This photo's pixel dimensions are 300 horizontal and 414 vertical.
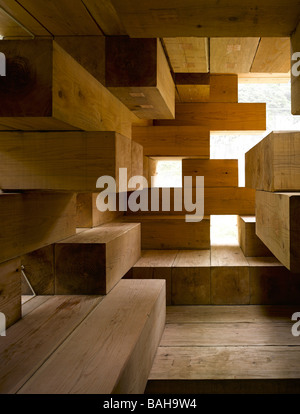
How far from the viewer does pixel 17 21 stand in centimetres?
181

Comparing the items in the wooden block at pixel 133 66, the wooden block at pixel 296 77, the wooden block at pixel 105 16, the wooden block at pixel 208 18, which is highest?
the wooden block at pixel 105 16

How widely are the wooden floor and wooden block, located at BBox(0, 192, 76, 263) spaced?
75cm

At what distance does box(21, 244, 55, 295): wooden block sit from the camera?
1805 mm

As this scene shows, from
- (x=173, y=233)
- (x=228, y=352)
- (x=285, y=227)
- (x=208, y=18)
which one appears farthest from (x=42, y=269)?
(x=173, y=233)

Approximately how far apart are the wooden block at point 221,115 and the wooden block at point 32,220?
201 cm

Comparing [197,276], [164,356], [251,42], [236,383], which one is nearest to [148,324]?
[164,356]

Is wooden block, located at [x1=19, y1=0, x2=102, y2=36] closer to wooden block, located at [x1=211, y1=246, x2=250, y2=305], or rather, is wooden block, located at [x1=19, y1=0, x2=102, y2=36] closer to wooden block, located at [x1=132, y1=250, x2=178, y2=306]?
wooden block, located at [x1=132, y1=250, x2=178, y2=306]

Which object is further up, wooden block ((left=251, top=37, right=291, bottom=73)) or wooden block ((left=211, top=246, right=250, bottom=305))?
wooden block ((left=251, top=37, right=291, bottom=73))

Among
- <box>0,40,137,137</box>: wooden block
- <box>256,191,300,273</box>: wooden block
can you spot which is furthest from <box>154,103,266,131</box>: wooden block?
<box>0,40,137,137</box>: wooden block

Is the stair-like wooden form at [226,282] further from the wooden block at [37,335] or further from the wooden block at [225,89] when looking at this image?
the wooden block at [225,89]

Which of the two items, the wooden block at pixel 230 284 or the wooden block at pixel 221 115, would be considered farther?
the wooden block at pixel 221 115

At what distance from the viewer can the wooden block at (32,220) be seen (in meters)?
1.23

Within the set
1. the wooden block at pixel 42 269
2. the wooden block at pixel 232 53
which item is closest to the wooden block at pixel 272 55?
the wooden block at pixel 232 53

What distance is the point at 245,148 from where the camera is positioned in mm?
4242
